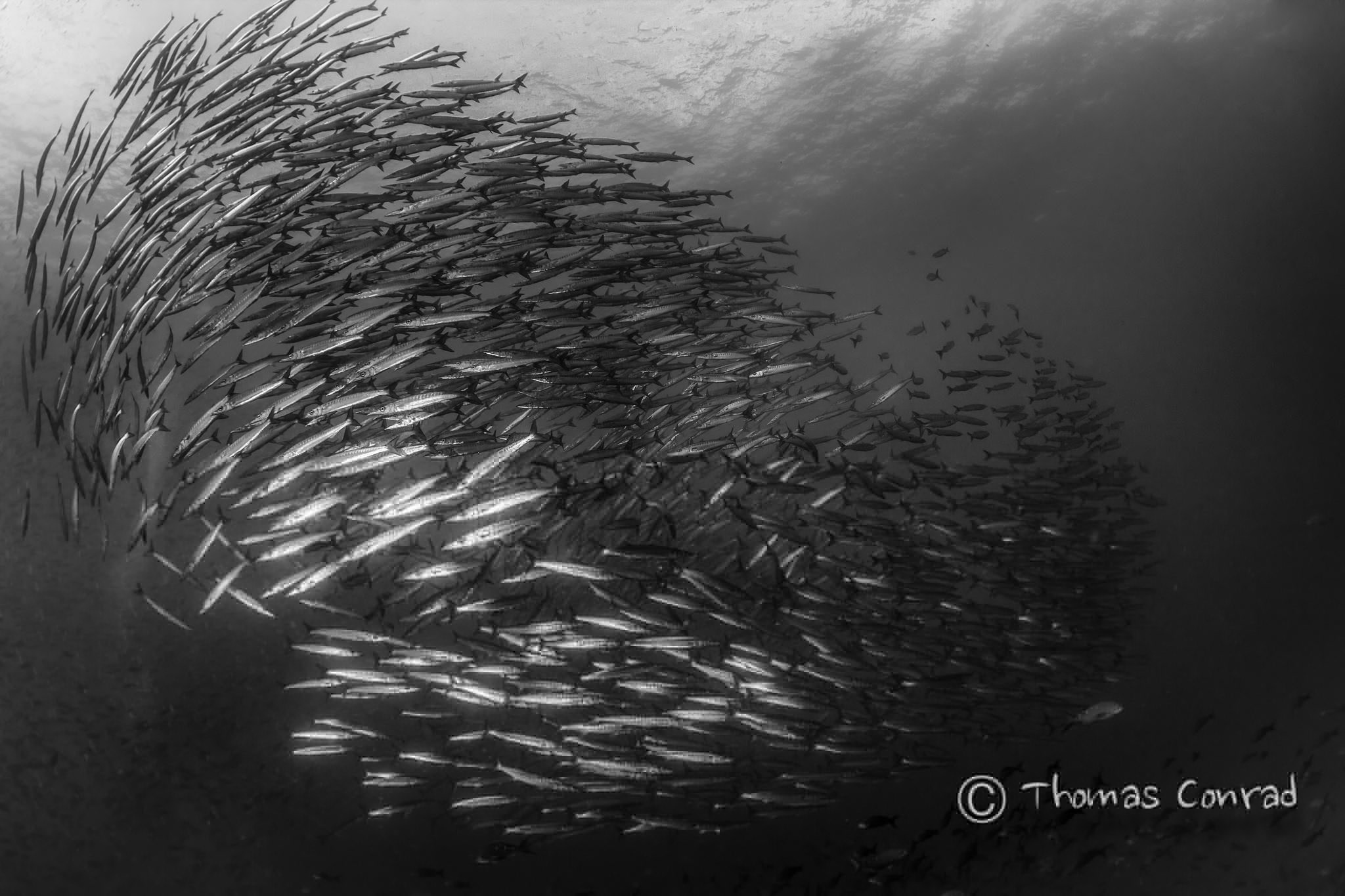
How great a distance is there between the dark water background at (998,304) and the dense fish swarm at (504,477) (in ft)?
4.10

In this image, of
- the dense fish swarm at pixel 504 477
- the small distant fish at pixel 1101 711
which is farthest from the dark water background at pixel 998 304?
the small distant fish at pixel 1101 711

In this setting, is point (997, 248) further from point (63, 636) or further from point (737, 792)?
point (63, 636)

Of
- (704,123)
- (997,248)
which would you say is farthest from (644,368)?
(997,248)

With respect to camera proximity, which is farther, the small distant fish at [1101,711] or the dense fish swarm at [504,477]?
the small distant fish at [1101,711]

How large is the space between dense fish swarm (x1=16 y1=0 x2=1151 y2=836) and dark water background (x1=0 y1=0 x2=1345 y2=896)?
125 cm

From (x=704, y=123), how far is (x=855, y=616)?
410 inches

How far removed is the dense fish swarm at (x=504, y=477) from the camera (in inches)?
224

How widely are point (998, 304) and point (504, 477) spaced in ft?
36.2

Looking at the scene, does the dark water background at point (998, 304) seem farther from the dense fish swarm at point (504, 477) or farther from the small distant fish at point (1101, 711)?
the small distant fish at point (1101, 711)

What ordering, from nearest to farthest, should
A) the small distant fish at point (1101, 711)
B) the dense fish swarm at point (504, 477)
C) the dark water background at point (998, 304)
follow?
the dense fish swarm at point (504, 477) → the small distant fish at point (1101, 711) → the dark water background at point (998, 304)

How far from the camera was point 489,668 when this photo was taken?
5633 mm

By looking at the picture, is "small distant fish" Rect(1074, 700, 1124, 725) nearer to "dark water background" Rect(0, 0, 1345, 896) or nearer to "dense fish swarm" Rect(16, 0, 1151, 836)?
"dense fish swarm" Rect(16, 0, 1151, 836)

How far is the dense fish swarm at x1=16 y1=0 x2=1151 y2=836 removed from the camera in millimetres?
5695

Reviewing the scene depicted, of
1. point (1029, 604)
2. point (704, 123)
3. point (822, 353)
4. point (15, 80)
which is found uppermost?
point (704, 123)
